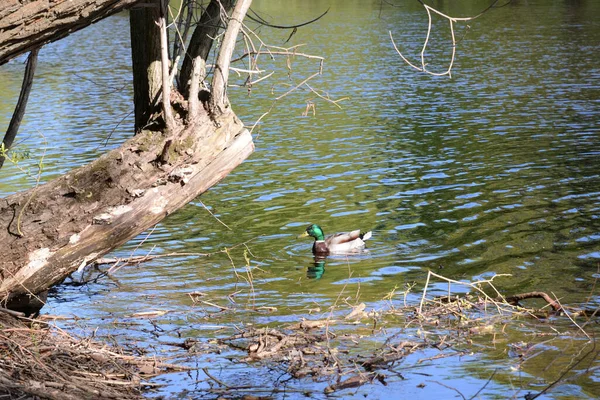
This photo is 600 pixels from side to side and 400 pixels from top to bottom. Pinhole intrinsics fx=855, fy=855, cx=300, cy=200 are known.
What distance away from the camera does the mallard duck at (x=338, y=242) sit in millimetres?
13523

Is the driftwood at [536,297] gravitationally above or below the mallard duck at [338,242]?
above

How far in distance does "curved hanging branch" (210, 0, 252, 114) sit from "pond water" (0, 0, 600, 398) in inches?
34.6

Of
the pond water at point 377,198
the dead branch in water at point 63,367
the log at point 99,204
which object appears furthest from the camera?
the pond water at point 377,198

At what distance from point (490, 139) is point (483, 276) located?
37.2 feet

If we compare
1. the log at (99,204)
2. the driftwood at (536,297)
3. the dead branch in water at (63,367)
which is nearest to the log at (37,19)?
Result: the log at (99,204)

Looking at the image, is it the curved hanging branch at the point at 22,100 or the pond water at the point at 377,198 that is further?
the pond water at the point at 377,198

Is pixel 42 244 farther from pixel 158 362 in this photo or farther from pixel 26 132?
pixel 26 132

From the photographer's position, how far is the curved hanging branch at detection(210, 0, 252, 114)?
7.94 m

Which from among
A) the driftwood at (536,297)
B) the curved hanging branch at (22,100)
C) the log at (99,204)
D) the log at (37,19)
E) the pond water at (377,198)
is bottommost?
the pond water at (377,198)

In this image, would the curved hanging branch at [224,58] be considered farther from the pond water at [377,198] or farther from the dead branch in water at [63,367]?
the dead branch in water at [63,367]

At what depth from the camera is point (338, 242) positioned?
1356 centimetres

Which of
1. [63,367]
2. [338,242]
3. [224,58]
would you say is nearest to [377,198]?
[338,242]

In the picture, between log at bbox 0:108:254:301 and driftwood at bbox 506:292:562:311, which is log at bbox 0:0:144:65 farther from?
driftwood at bbox 506:292:562:311

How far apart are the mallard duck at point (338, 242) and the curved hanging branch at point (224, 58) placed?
5.78m
